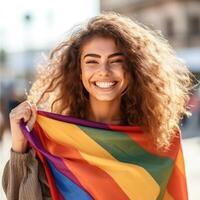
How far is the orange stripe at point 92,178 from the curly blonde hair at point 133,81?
279 millimetres

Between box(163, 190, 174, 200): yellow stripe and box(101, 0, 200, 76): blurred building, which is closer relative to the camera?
box(163, 190, 174, 200): yellow stripe

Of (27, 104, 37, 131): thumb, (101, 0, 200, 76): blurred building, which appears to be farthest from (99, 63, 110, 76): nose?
(101, 0, 200, 76): blurred building

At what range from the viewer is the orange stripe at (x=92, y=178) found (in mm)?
3426

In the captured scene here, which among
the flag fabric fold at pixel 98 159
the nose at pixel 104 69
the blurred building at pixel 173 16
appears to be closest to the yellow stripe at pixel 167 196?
the flag fabric fold at pixel 98 159

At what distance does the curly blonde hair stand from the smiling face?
0.04 m

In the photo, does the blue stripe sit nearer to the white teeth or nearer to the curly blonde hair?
the curly blonde hair

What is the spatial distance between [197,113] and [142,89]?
75.4 feet

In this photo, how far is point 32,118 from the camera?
3504 mm

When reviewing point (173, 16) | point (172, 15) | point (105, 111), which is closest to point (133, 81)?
point (105, 111)

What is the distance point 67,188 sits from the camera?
3.47 m

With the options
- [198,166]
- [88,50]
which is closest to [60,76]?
[88,50]

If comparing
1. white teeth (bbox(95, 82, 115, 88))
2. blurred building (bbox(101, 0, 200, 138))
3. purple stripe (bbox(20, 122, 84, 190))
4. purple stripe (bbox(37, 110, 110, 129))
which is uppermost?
white teeth (bbox(95, 82, 115, 88))

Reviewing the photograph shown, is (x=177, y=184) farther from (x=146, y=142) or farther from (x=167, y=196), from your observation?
(x=146, y=142)

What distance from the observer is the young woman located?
11.2ft
